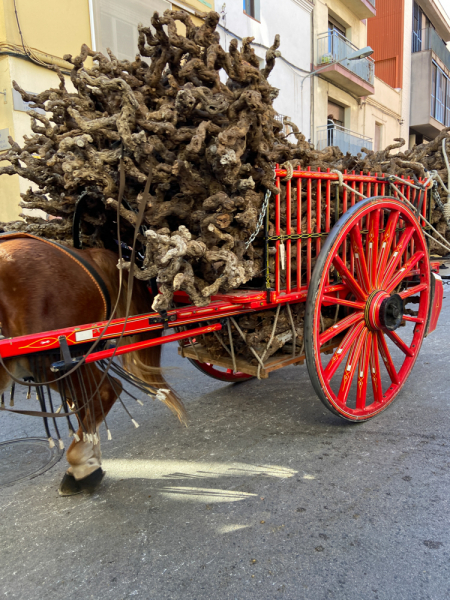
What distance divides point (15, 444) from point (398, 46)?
18.5 m

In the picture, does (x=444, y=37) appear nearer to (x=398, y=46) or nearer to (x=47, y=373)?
(x=398, y=46)

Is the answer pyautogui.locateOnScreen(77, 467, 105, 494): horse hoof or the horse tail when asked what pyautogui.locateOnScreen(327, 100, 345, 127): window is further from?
pyautogui.locateOnScreen(77, 467, 105, 494): horse hoof

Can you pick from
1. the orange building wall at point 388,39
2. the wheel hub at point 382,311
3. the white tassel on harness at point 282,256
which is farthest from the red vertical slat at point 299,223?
the orange building wall at point 388,39

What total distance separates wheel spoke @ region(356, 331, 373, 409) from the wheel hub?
0.11m

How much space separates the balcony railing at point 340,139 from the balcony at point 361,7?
369cm

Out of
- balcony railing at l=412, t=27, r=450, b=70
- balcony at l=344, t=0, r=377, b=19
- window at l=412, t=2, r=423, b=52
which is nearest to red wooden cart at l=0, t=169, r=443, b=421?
balcony at l=344, t=0, r=377, b=19

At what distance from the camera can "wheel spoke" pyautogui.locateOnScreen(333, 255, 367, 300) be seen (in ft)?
9.09

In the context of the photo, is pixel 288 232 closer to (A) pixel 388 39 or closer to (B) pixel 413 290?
(B) pixel 413 290

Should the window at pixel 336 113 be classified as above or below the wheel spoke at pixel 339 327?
above

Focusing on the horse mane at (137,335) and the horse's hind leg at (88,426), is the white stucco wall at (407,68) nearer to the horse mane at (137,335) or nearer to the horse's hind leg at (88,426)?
the horse mane at (137,335)

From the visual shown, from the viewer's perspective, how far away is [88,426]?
2.21 m

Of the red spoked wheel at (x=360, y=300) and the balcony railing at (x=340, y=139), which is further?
the balcony railing at (x=340, y=139)

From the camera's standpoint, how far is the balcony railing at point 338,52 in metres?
12.0

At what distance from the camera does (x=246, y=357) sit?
2.81 m
